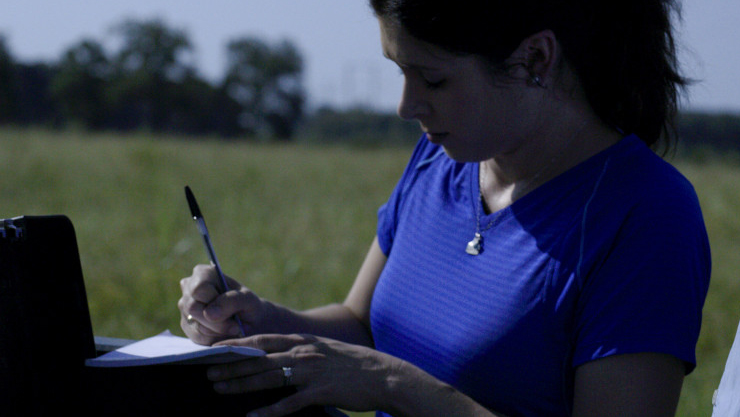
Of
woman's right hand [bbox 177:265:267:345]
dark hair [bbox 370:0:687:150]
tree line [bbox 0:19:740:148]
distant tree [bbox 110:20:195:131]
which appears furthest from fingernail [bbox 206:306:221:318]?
distant tree [bbox 110:20:195:131]

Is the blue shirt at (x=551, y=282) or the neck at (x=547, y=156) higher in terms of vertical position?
the neck at (x=547, y=156)

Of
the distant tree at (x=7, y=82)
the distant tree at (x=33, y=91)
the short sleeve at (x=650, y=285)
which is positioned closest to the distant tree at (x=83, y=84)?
the distant tree at (x=33, y=91)

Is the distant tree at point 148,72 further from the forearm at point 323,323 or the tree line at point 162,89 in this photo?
the forearm at point 323,323

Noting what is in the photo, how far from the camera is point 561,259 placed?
3.67ft

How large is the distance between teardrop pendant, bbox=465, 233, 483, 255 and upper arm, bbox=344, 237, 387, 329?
0.28 meters

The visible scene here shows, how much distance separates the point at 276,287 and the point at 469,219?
2.81 meters

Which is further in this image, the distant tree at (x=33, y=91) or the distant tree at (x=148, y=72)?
the distant tree at (x=148, y=72)

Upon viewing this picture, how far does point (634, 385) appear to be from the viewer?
3.32 ft

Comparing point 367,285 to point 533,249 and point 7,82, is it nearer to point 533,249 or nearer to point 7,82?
point 533,249

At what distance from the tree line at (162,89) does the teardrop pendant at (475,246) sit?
27534 millimetres

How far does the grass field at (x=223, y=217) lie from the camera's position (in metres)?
3.60

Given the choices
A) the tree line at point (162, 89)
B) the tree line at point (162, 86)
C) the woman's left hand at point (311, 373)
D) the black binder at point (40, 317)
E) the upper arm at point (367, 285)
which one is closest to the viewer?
the black binder at point (40, 317)

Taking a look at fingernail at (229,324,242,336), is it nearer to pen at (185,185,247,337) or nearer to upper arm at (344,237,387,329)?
pen at (185,185,247,337)

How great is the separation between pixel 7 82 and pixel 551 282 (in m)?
24.5
